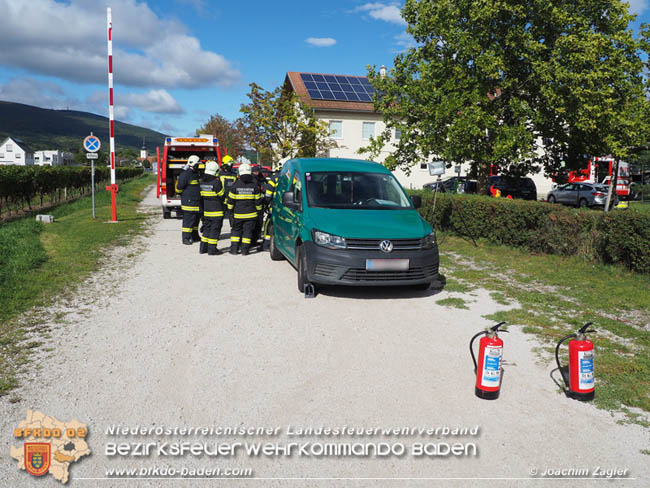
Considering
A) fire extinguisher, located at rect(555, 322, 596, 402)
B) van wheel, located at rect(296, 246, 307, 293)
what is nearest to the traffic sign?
van wheel, located at rect(296, 246, 307, 293)

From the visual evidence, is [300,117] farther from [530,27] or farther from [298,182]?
[298,182]

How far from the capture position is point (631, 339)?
5.70 meters

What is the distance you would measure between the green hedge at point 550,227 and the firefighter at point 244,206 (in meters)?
5.53

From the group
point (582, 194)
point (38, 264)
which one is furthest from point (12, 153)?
point (38, 264)

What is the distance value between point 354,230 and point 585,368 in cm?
359

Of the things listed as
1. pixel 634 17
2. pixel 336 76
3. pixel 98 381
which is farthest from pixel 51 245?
pixel 336 76

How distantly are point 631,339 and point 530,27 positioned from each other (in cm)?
1333

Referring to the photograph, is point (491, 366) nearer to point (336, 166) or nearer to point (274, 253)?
point (336, 166)

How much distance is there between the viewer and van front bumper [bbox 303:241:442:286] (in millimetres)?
6855

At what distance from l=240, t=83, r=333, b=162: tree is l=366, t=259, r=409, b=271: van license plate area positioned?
25.2 metres

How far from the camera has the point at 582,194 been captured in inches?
1235

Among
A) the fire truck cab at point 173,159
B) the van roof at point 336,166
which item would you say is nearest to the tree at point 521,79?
the fire truck cab at point 173,159

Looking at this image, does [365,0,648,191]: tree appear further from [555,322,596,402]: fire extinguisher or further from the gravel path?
[555,322,596,402]: fire extinguisher

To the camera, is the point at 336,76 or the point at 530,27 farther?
the point at 336,76
